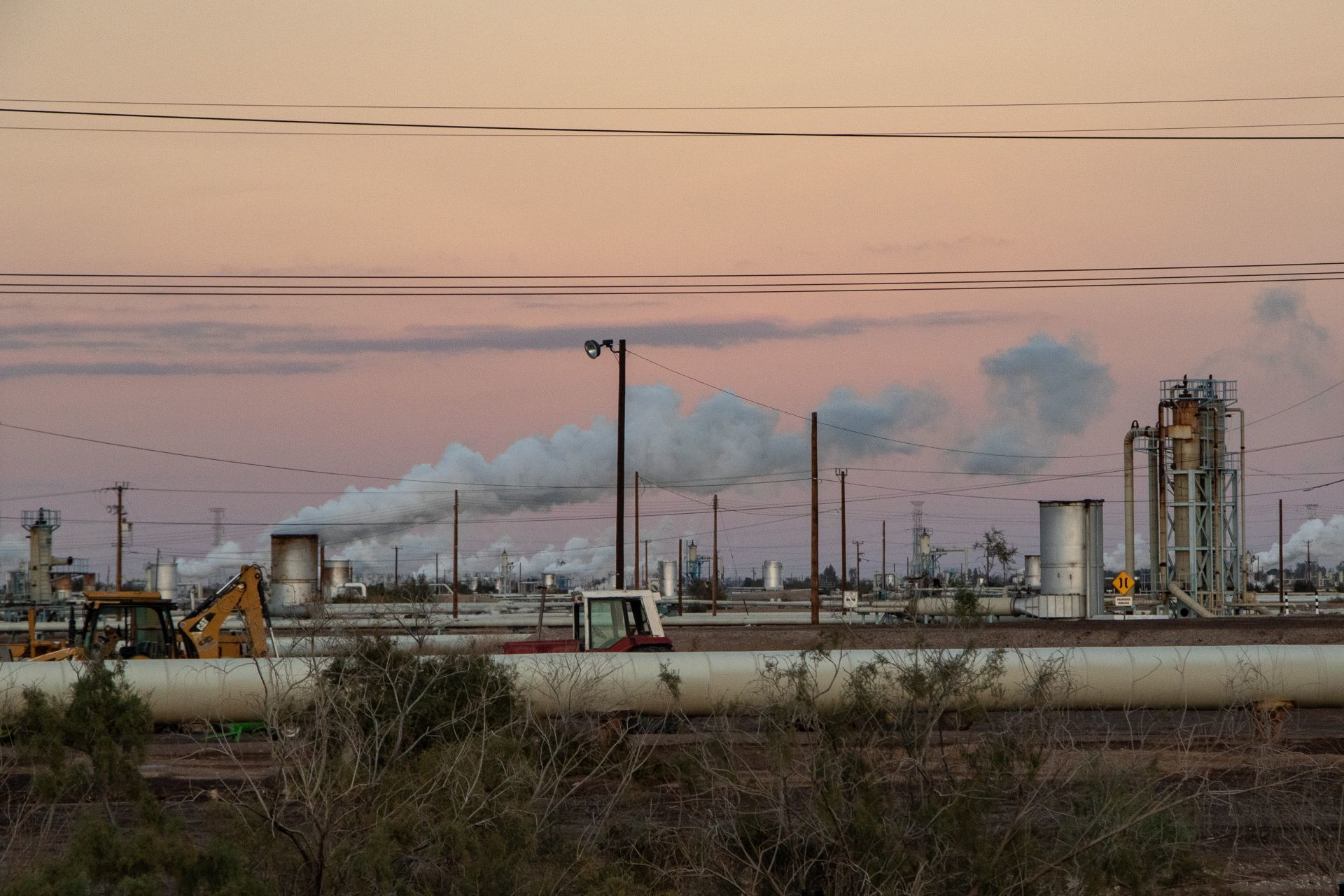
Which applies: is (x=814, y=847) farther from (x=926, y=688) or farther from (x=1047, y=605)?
(x=1047, y=605)

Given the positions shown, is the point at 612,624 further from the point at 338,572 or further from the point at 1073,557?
the point at 338,572

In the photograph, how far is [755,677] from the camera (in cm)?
1827

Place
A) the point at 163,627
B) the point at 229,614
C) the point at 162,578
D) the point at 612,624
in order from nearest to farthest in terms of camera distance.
Result: the point at 612,624 → the point at 163,627 → the point at 229,614 → the point at 162,578

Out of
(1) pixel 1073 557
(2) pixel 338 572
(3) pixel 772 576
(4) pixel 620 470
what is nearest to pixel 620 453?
→ (4) pixel 620 470

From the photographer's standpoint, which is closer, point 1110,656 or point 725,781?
point 725,781

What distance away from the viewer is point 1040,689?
34.0 feet

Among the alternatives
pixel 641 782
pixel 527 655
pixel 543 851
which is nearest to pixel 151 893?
pixel 543 851

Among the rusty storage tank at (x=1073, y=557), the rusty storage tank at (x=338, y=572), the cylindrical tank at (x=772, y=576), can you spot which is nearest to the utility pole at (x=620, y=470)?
the rusty storage tank at (x=1073, y=557)

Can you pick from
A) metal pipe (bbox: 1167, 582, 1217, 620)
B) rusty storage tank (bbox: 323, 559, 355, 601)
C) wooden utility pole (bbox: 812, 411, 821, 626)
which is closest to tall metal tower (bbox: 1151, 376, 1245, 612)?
metal pipe (bbox: 1167, 582, 1217, 620)

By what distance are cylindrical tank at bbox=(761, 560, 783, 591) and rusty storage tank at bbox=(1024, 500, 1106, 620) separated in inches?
3285

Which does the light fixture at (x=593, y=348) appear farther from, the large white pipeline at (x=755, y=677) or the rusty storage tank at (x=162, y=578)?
the rusty storage tank at (x=162, y=578)

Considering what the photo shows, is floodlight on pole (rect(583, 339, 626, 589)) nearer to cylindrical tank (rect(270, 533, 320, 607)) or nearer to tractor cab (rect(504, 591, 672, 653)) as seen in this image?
tractor cab (rect(504, 591, 672, 653))

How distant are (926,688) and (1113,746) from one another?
1109cm

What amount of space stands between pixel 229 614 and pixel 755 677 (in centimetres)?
1074
